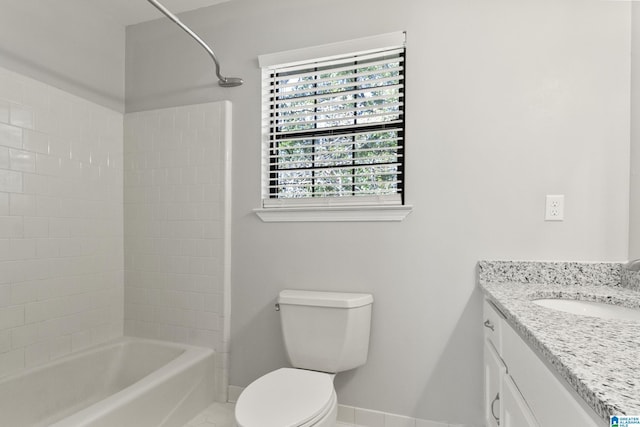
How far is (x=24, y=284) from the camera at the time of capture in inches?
70.8

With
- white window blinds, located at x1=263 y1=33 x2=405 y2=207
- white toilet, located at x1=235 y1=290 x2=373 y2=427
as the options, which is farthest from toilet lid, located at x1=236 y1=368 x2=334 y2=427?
white window blinds, located at x1=263 y1=33 x2=405 y2=207

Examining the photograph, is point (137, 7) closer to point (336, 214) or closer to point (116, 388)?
point (336, 214)

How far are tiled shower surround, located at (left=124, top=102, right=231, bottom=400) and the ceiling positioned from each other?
635 millimetres

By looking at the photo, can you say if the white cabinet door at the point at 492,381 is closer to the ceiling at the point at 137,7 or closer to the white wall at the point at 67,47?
the ceiling at the point at 137,7

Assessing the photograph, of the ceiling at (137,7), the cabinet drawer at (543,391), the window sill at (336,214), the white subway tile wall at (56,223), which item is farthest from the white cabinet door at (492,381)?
the ceiling at (137,7)

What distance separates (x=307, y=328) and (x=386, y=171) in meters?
0.92

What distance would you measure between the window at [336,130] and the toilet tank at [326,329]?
461 mm

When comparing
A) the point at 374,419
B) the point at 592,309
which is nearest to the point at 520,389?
the point at 592,309

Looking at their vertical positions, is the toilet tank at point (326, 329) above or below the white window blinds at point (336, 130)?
below

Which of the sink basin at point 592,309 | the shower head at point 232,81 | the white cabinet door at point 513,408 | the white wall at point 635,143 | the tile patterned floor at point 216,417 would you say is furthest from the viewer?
the shower head at point 232,81

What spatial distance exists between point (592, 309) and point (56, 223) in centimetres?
256

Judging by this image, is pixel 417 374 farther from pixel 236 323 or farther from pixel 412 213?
pixel 236 323

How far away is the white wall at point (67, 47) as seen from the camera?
1.81 m

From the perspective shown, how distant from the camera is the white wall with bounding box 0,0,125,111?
181 centimetres
